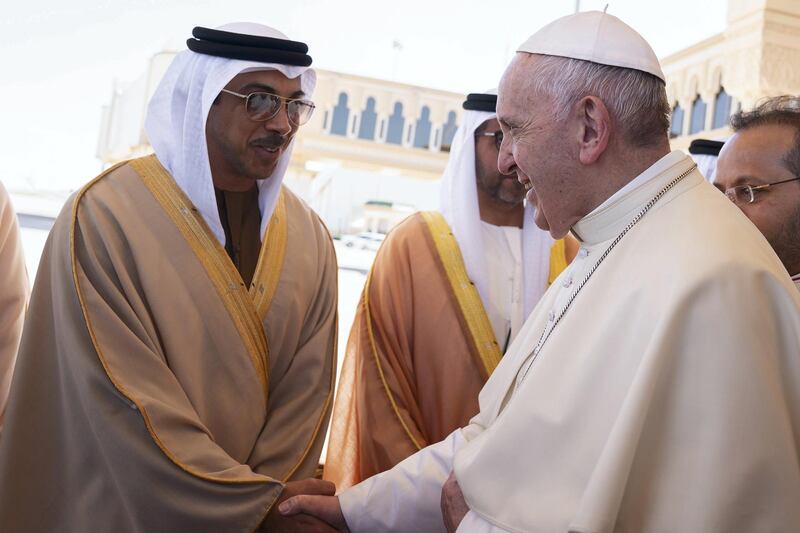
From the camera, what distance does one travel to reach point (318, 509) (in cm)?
196

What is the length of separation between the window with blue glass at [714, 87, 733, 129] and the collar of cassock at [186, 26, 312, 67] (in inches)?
200

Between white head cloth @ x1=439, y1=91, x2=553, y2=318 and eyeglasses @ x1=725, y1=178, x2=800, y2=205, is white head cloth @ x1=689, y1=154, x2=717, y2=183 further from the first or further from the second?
eyeglasses @ x1=725, y1=178, x2=800, y2=205

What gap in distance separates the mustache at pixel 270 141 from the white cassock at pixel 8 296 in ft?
2.97

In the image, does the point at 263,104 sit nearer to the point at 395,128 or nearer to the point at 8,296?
the point at 8,296

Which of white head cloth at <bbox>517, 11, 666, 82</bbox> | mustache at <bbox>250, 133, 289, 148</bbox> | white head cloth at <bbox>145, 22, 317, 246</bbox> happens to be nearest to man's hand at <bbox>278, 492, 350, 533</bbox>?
white head cloth at <bbox>145, 22, 317, 246</bbox>

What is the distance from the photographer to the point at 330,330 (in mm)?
2500

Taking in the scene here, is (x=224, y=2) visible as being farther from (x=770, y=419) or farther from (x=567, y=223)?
(x=770, y=419)

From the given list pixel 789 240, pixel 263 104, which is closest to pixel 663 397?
Answer: pixel 789 240

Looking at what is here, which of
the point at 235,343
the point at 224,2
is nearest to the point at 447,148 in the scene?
the point at 224,2

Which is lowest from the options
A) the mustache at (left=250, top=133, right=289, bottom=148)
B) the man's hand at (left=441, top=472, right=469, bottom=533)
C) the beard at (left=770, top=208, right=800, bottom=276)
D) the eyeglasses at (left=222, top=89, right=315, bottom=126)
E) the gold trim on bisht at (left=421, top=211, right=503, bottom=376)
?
the man's hand at (left=441, top=472, right=469, bottom=533)

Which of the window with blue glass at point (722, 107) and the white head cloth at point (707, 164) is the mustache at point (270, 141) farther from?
the window with blue glass at point (722, 107)

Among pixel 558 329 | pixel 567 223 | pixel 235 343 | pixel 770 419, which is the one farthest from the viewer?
pixel 235 343

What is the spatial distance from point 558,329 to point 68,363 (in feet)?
4.34

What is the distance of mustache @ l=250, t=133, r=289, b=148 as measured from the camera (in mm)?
2422
